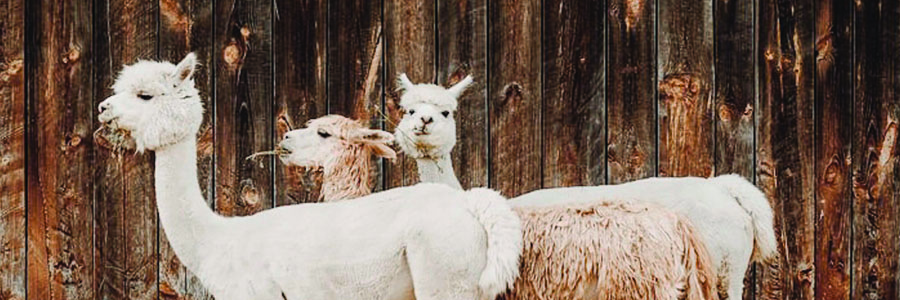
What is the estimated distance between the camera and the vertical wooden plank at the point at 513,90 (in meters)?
5.98

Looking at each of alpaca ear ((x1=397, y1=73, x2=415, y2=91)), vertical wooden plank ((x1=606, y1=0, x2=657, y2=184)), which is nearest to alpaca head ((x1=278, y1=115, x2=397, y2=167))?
alpaca ear ((x1=397, y1=73, x2=415, y2=91))

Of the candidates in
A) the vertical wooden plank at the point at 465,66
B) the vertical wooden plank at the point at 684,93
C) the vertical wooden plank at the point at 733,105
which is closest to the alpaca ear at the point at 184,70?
the vertical wooden plank at the point at 465,66

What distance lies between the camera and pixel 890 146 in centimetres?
613

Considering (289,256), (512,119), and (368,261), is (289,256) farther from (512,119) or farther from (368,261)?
(512,119)

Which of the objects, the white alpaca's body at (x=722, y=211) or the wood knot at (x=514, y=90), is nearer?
the white alpaca's body at (x=722, y=211)

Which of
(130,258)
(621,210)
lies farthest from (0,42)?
(621,210)

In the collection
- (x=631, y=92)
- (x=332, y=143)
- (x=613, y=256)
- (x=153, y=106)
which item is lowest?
(x=613, y=256)

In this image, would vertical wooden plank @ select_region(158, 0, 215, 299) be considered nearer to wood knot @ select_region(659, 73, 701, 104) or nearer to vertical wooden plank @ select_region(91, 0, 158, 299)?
vertical wooden plank @ select_region(91, 0, 158, 299)

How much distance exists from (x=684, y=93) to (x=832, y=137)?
719mm

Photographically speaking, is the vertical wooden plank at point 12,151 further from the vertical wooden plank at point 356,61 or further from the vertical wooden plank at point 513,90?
the vertical wooden plank at point 513,90

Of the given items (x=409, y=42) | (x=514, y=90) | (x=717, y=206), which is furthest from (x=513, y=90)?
(x=717, y=206)

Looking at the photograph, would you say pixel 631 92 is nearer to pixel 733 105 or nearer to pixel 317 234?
pixel 733 105

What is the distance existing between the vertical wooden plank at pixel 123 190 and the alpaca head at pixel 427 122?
127cm

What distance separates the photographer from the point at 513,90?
19.6 feet
